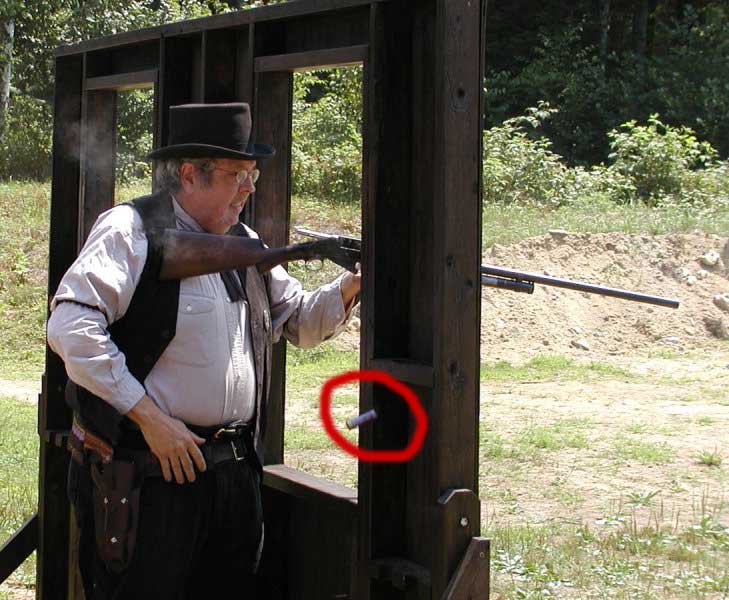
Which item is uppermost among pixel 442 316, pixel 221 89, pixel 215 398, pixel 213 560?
pixel 221 89

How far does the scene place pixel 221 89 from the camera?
13.7 ft

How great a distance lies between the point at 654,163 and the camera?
19.5 m

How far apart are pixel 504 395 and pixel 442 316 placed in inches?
334

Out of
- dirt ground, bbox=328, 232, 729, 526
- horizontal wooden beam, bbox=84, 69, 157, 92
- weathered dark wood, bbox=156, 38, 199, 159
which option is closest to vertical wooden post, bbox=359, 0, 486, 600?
weathered dark wood, bbox=156, 38, 199, 159

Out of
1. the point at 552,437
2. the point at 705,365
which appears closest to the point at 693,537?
the point at 552,437

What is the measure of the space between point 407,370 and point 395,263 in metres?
0.32

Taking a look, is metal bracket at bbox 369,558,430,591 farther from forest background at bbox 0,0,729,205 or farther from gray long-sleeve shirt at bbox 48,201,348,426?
forest background at bbox 0,0,729,205

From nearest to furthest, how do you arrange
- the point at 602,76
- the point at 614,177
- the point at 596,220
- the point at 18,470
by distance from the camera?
the point at 18,470
the point at 596,220
the point at 614,177
the point at 602,76

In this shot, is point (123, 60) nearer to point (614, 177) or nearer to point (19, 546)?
point (19, 546)

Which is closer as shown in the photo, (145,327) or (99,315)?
(99,315)

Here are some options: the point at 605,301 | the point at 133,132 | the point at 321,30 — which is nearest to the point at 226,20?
the point at 321,30

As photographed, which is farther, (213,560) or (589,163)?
(589,163)

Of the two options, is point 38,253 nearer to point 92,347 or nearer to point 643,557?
point 643,557

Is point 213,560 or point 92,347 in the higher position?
point 92,347
